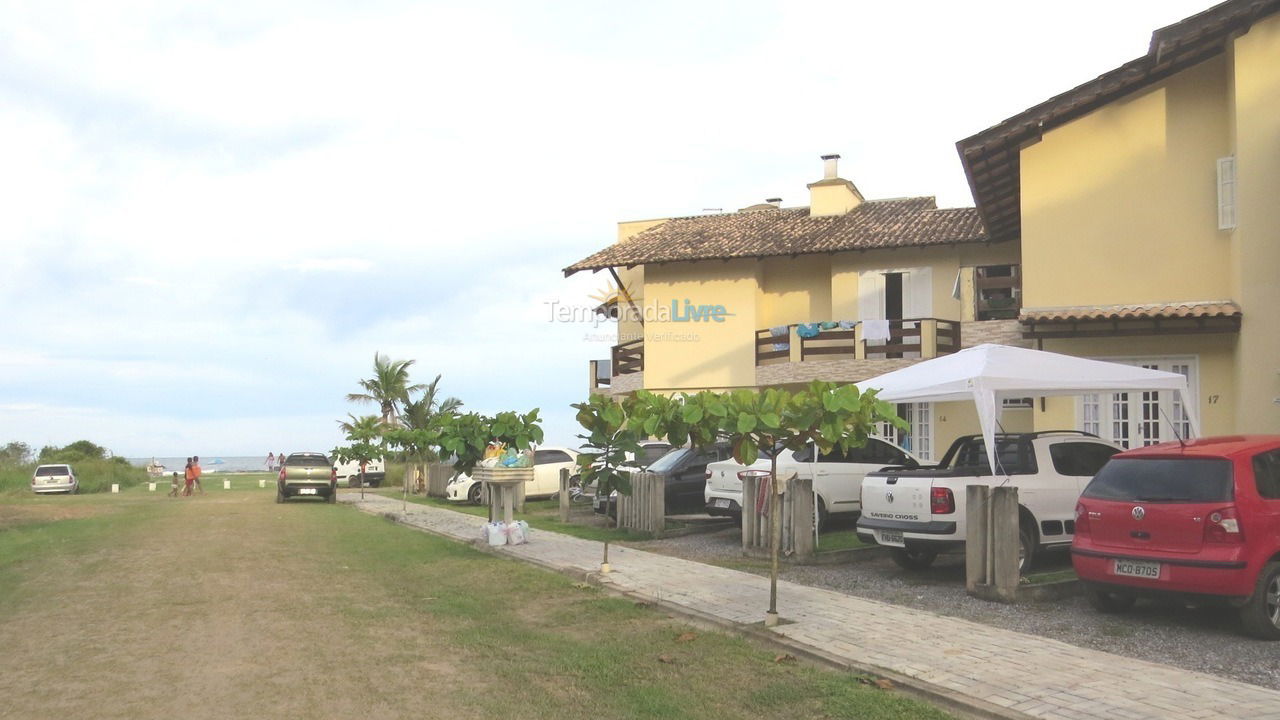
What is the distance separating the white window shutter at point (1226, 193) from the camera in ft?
52.7

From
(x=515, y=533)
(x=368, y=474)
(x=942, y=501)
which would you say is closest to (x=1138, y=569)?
(x=942, y=501)

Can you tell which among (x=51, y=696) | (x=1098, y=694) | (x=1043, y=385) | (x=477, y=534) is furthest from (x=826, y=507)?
(x=51, y=696)

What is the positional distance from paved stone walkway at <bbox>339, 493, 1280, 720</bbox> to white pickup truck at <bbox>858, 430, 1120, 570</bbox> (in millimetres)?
1291

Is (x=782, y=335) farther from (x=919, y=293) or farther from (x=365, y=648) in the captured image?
(x=365, y=648)

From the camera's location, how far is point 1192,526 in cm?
816

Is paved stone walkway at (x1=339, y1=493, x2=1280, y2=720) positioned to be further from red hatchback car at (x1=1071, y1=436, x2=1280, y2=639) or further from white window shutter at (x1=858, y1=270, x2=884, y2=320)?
white window shutter at (x1=858, y1=270, x2=884, y2=320)

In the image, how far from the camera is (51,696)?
655 cm

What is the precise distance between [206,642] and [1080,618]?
7733 mm

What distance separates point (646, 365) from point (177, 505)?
15.0 metres

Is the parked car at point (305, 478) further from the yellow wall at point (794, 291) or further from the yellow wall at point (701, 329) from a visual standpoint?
the yellow wall at point (794, 291)

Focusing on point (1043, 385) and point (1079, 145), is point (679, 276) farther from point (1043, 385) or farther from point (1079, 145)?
point (1043, 385)

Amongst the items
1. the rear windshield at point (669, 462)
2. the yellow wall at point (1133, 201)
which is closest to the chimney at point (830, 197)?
the yellow wall at point (1133, 201)

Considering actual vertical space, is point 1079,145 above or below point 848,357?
above

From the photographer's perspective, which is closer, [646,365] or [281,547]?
[281,547]
